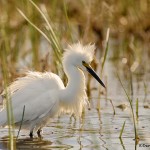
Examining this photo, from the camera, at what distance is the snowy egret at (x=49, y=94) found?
8.17 metres

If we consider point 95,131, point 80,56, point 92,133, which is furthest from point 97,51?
point 92,133

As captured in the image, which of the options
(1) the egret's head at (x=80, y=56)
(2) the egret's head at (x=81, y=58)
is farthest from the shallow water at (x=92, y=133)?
(1) the egret's head at (x=80, y=56)

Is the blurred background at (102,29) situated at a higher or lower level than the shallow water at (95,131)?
higher

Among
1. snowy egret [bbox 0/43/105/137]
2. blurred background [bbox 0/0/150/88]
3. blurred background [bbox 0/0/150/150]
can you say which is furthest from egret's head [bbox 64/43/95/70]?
blurred background [bbox 0/0/150/88]

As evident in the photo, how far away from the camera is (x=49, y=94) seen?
323 inches

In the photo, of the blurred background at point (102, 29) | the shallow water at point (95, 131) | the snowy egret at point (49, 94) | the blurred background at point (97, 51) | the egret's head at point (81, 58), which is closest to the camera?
the shallow water at point (95, 131)

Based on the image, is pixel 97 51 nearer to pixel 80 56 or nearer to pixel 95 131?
pixel 80 56

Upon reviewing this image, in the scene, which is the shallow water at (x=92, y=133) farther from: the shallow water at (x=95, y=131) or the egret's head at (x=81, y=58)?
the egret's head at (x=81, y=58)

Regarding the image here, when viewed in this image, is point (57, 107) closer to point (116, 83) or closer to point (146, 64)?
point (116, 83)

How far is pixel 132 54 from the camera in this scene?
12.7 metres

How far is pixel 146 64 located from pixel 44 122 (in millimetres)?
4593

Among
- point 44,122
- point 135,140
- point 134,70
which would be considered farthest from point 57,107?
point 134,70

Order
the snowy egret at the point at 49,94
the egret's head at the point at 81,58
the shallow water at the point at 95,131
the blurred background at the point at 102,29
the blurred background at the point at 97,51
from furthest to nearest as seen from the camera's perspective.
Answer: the blurred background at the point at 102,29 → the egret's head at the point at 81,58 → the blurred background at the point at 97,51 → the snowy egret at the point at 49,94 → the shallow water at the point at 95,131

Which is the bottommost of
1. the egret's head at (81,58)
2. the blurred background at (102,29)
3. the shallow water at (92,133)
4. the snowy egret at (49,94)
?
the shallow water at (92,133)
